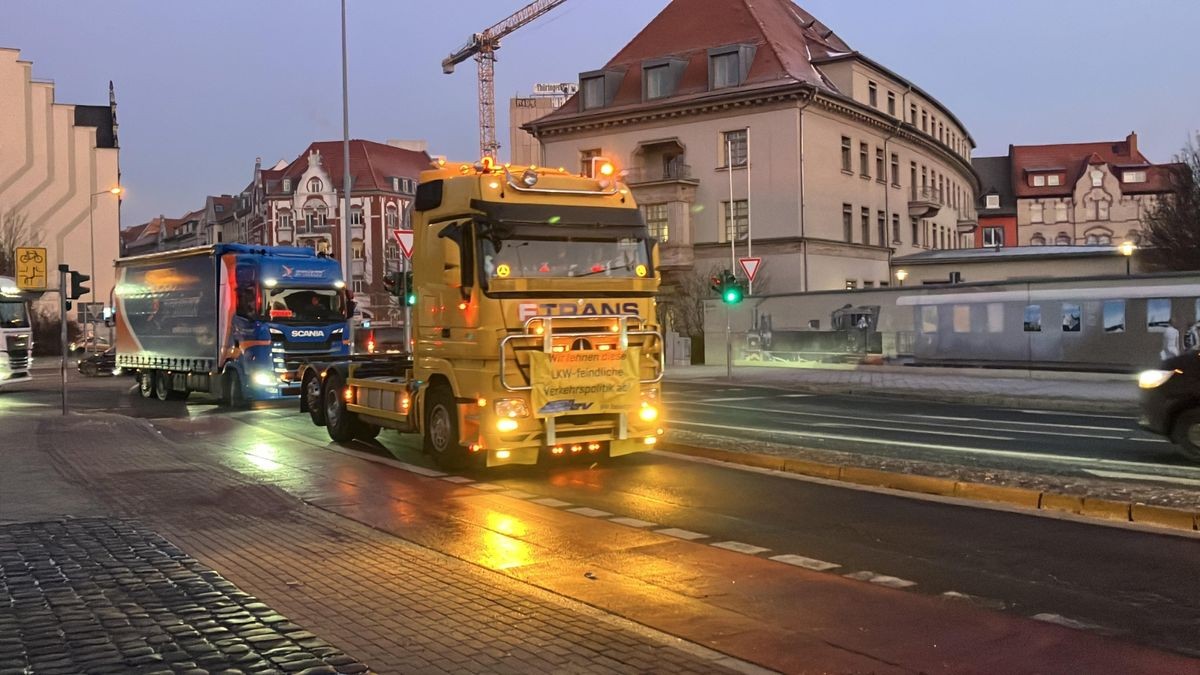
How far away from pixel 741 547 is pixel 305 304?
55.4 feet

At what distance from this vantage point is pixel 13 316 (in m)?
28.7

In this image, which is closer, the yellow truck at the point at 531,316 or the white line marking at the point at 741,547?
the white line marking at the point at 741,547

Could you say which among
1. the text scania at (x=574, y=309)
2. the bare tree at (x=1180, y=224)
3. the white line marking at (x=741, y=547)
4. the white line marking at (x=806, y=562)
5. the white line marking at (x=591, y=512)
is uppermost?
the bare tree at (x=1180, y=224)

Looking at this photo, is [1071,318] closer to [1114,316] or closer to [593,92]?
[1114,316]

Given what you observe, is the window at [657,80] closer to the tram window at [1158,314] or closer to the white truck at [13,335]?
the tram window at [1158,314]

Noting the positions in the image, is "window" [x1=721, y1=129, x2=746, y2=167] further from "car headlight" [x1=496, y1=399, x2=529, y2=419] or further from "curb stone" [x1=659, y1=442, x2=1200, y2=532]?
"car headlight" [x1=496, y1=399, x2=529, y2=419]

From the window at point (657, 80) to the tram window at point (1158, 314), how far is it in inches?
1236

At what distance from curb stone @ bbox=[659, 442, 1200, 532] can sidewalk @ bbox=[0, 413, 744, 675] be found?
204 inches

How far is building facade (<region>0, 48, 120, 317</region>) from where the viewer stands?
240ft

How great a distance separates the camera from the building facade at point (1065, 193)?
91812mm

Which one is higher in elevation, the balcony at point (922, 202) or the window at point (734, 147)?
the window at point (734, 147)

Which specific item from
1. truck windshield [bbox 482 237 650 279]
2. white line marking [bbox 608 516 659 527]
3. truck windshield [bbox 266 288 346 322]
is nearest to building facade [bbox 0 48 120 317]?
truck windshield [bbox 266 288 346 322]

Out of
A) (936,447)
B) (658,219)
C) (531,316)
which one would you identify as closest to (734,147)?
(658,219)

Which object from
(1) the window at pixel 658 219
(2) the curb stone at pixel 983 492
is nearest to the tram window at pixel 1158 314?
(2) the curb stone at pixel 983 492
